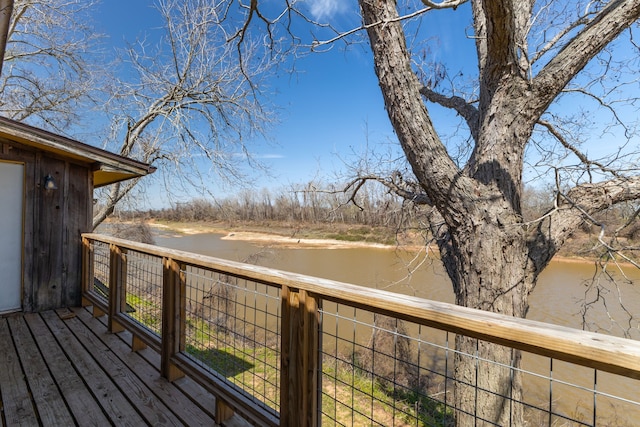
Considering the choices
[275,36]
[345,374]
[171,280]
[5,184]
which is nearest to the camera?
[171,280]

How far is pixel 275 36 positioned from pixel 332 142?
72.3 inches

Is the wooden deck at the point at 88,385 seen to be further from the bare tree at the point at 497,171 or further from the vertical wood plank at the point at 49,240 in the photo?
the bare tree at the point at 497,171

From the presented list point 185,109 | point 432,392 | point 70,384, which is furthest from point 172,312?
point 185,109

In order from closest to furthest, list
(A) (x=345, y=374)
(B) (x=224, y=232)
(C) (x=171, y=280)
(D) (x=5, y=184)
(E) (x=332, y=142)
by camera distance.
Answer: (C) (x=171, y=280) < (D) (x=5, y=184) < (E) (x=332, y=142) < (A) (x=345, y=374) < (B) (x=224, y=232)

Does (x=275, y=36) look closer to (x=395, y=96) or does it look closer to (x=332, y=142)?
(x=332, y=142)

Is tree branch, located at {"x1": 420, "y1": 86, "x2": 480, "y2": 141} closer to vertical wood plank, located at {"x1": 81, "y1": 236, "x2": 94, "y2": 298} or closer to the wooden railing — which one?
the wooden railing

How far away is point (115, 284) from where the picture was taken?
111 inches

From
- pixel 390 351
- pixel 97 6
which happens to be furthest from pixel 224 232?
pixel 390 351

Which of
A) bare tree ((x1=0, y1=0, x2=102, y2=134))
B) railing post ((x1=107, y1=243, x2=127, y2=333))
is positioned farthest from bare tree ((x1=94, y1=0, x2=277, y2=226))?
railing post ((x1=107, y1=243, x2=127, y2=333))

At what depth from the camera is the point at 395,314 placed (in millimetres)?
1091

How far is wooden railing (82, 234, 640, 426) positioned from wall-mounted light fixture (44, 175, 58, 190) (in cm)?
153

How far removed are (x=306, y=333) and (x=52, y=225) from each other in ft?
12.1

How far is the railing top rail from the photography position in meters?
0.71

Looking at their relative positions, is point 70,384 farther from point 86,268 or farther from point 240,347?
point 240,347
